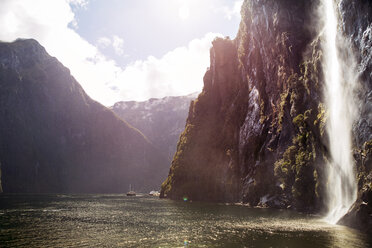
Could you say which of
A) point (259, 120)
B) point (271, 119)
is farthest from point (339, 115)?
point (259, 120)

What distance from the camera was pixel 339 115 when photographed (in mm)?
56156

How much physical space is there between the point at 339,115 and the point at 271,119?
4303cm

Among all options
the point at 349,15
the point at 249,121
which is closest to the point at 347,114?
the point at 349,15

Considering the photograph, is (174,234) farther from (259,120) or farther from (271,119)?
(259,120)

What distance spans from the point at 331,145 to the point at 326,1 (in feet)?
115

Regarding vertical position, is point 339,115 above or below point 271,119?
below

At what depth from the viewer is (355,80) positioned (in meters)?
49.6

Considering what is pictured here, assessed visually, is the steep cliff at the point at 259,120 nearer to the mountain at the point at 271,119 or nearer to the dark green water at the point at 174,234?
the mountain at the point at 271,119

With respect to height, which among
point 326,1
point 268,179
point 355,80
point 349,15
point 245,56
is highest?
point 245,56

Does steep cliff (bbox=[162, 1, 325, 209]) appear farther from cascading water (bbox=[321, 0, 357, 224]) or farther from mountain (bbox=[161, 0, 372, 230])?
cascading water (bbox=[321, 0, 357, 224])

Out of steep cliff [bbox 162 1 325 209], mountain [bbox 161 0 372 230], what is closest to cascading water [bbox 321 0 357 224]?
mountain [bbox 161 0 372 230]

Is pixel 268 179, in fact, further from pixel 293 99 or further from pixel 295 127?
pixel 293 99

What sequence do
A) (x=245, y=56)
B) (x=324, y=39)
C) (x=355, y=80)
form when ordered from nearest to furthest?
(x=355, y=80), (x=324, y=39), (x=245, y=56)

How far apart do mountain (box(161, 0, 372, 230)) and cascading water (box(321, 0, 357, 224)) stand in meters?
2.80
